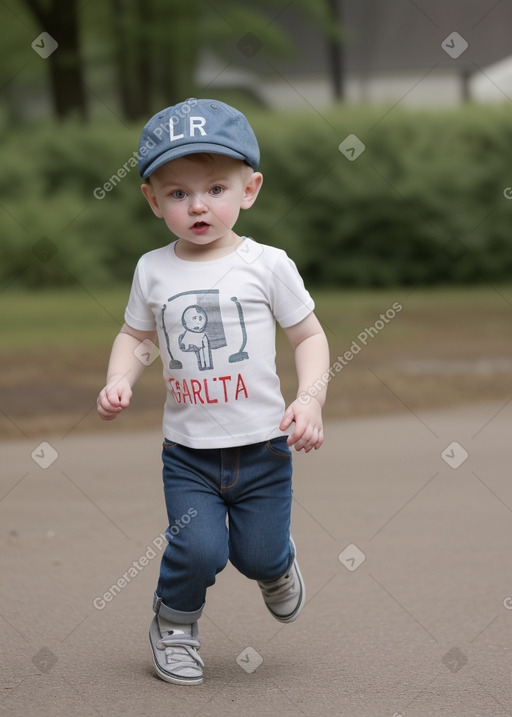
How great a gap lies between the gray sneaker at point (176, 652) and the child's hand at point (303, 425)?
0.68 meters

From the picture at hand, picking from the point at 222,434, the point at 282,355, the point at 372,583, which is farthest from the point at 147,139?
the point at 282,355

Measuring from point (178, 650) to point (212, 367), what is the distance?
33.1 inches

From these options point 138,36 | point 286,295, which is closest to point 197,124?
point 286,295

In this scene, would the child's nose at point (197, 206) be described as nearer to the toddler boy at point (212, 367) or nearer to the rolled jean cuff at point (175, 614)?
the toddler boy at point (212, 367)

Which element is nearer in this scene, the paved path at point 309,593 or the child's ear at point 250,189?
the paved path at point 309,593

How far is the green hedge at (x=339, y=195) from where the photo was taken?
1727 centimetres

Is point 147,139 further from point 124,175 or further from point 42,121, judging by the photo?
point 42,121

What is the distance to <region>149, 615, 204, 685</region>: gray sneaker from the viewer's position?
11.5 ft

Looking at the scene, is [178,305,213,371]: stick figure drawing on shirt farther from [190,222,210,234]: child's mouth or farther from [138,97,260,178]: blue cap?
[138,97,260,178]: blue cap

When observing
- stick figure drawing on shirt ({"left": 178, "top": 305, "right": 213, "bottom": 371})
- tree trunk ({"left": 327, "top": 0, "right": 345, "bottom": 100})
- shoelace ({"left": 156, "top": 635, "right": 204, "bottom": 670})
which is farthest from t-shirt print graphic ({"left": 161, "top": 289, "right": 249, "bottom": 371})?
tree trunk ({"left": 327, "top": 0, "right": 345, "bottom": 100})

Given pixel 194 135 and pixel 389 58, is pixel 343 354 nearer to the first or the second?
pixel 194 135

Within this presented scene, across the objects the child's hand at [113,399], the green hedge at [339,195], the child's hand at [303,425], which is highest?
the green hedge at [339,195]

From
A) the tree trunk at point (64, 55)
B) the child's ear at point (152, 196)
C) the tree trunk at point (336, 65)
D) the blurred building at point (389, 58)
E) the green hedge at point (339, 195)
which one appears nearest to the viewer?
the child's ear at point (152, 196)

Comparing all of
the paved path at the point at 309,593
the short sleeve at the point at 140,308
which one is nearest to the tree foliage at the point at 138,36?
the paved path at the point at 309,593
